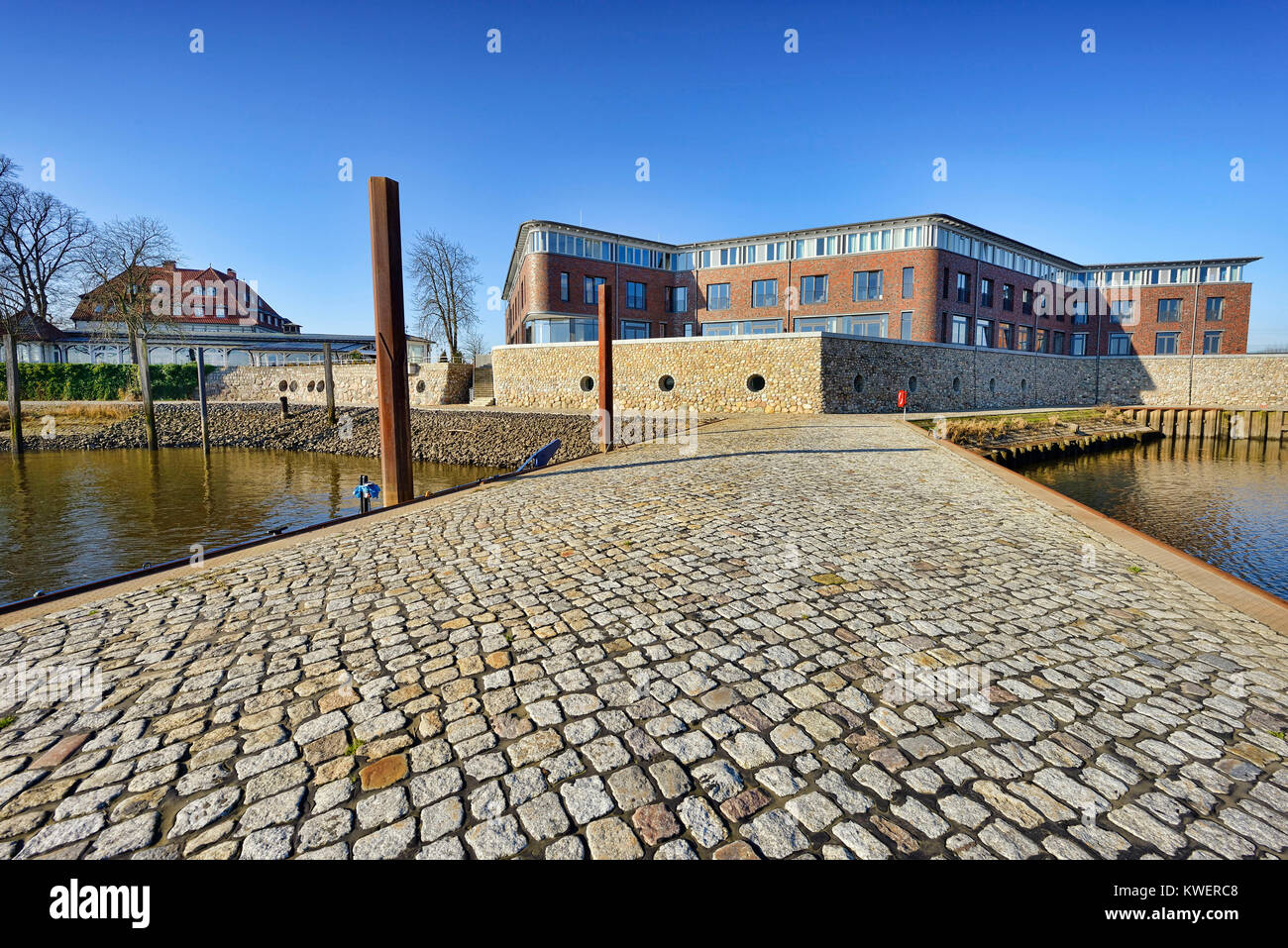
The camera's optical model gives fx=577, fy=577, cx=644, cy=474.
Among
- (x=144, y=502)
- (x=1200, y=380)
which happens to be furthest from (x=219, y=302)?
(x=1200, y=380)

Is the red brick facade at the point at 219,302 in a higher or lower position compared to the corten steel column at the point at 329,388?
higher

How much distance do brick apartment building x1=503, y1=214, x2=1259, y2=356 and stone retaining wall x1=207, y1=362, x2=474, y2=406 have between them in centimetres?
668

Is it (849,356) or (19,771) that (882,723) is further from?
(849,356)

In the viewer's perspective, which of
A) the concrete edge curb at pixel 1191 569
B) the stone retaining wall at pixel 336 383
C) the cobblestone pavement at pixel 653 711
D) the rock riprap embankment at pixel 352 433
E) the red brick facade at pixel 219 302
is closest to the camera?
the cobblestone pavement at pixel 653 711

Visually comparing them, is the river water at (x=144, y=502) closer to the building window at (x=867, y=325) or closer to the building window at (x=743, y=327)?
the building window at (x=743, y=327)

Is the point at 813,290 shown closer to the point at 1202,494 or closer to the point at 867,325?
the point at 867,325

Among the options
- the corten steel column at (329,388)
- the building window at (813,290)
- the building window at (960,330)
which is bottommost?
the corten steel column at (329,388)

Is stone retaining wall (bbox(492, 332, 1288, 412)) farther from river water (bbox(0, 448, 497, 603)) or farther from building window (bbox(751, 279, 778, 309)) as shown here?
building window (bbox(751, 279, 778, 309))

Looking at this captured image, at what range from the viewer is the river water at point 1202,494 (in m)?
11.0

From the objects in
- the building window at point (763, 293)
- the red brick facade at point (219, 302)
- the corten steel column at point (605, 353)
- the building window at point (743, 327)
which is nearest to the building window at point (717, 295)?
the building window at point (743, 327)

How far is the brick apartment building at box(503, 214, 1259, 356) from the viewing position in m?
37.1

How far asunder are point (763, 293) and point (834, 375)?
59.1 ft

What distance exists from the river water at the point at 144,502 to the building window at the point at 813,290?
26028 millimetres
